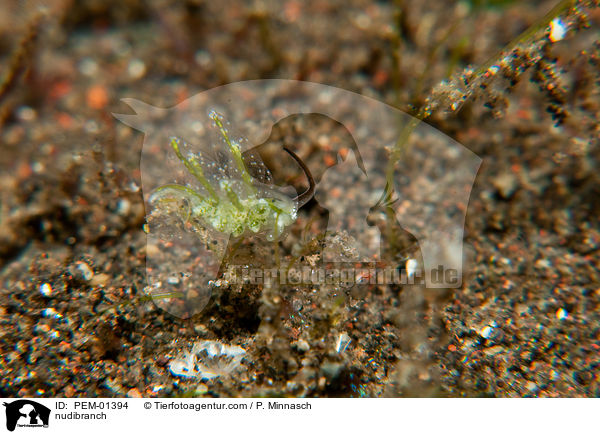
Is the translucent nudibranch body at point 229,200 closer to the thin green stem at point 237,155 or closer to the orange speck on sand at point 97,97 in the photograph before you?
the thin green stem at point 237,155

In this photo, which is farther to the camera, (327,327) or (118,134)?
(118,134)

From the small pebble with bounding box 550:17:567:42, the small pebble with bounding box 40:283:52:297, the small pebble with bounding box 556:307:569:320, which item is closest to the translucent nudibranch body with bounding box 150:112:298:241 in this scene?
the small pebble with bounding box 40:283:52:297

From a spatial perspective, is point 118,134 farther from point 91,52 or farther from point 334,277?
point 334,277

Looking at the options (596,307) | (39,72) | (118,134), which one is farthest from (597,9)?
(39,72)
